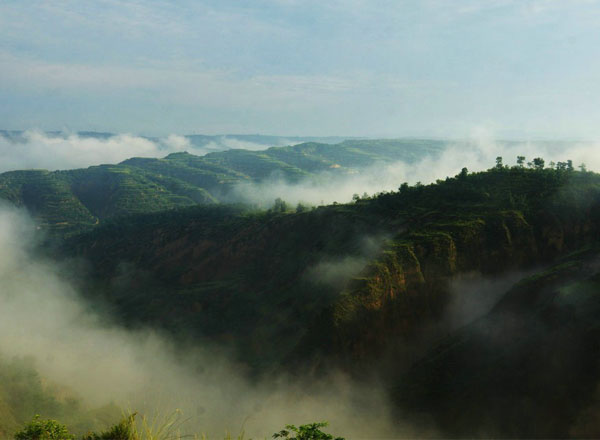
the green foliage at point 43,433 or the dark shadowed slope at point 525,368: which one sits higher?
the green foliage at point 43,433

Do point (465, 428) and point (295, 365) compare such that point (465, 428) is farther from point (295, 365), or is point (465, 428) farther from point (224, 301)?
point (224, 301)

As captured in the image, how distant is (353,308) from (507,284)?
30674 mm

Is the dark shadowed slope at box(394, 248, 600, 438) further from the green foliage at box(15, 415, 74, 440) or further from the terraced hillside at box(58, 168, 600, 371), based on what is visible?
the green foliage at box(15, 415, 74, 440)

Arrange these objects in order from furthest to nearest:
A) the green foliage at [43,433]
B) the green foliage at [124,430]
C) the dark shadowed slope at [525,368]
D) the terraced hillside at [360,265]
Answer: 1. the terraced hillside at [360,265]
2. the dark shadowed slope at [525,368]
3. the green foliage at [43,433]
4. the green foliage at [124,430]

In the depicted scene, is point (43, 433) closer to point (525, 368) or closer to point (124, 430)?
point (124, 430)

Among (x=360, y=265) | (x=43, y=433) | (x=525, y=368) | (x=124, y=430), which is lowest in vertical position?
(x=525, y=368)

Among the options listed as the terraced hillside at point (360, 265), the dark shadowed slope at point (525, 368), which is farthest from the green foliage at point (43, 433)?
the terraced hillside at point (360, 265)

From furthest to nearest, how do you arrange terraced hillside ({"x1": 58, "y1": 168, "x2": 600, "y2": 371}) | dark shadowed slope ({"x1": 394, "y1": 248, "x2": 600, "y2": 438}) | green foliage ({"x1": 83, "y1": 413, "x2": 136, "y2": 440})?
terraced hillside ({"x1": 58, "y1": 168, "x2": 600, "y2": 371}) < dark shadowed slope ({"x1": 394, "y1": 248, "x2": 600, "y2": 438}) < green foliage ({"x1": 83, "y1": 413, "x2": 136, "y2": 440})

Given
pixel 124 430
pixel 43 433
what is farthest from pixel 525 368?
pixel 43 433

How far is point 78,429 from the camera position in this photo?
240ft

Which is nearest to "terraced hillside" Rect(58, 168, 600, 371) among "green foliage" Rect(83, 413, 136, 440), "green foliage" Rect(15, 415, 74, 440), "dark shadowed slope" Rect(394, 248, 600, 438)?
"dark shadowed slope" Rect(394, 248, 600, 438)

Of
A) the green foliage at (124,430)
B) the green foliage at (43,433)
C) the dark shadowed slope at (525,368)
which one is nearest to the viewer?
the green foliage at (124,430)

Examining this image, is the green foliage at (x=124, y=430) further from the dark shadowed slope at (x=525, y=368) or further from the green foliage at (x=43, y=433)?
the dark shadowed slope at (x=525, y=368)

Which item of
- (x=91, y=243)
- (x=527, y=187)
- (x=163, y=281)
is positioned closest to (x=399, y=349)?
(x=527, y=187)
